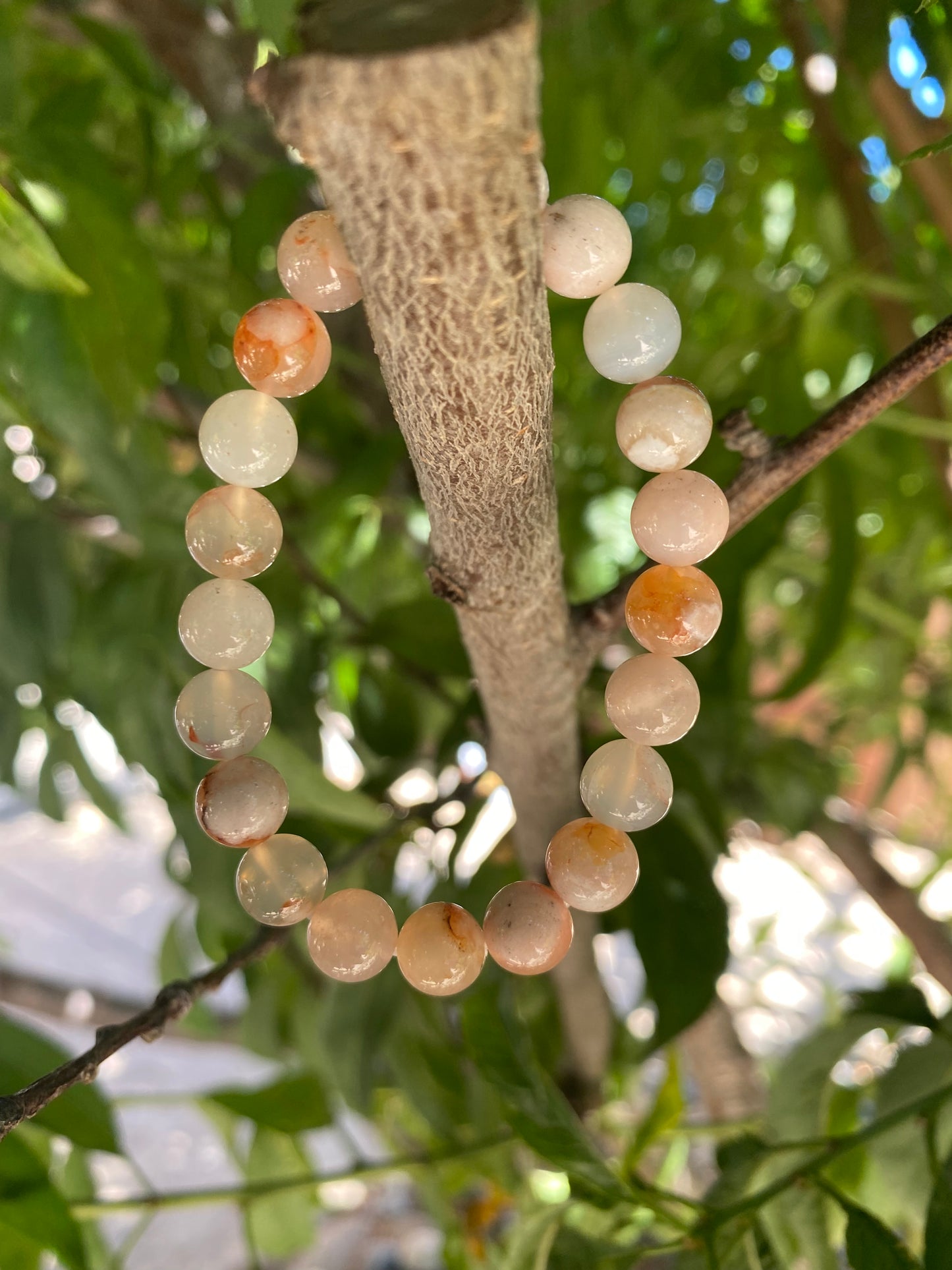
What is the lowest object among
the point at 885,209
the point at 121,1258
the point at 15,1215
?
the point at 121,1258

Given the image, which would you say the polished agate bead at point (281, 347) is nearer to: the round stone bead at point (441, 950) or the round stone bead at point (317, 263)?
the round stone bead at point (317, 263)

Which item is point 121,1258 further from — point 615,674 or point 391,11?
Answer: point 391,11

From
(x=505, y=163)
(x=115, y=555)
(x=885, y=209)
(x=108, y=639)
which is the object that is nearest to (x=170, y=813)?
(x=108, y=639)

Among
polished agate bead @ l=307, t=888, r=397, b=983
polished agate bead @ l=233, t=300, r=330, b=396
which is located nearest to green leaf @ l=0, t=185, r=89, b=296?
polished agate bead @ l=233, t=300, r=330, b=396

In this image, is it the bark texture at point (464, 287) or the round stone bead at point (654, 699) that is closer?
the bark texture at point (464, 287)

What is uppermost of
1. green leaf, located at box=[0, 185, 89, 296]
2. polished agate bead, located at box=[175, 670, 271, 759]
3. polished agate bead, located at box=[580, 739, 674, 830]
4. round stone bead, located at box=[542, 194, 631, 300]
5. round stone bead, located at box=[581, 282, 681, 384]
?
green leaf, located at box=[0, 185, 89, 296]

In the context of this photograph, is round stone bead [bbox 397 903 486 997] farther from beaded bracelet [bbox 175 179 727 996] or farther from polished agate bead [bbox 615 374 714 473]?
polished agate bead [bbox 615 374 714 473]

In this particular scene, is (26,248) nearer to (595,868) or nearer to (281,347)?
(281,347)

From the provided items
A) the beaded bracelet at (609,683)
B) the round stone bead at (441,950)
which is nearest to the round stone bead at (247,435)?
the beaded bracelet at (609,683)
